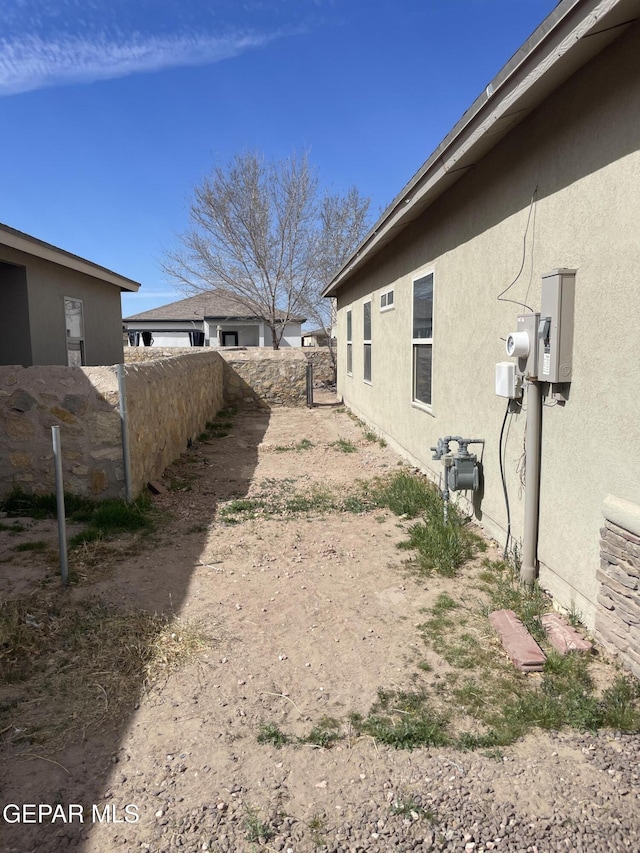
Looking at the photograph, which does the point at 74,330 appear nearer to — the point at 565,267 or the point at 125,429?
the point at 125,429

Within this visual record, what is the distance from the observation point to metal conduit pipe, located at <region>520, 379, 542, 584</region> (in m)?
3.85

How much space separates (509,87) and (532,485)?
2459mm

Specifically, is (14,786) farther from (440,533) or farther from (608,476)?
(440,533)

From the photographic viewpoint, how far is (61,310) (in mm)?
10109

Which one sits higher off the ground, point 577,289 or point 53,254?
point 53,254

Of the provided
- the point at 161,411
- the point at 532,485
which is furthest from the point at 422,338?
the point at 532,485

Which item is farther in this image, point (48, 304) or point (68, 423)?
point (48, 304)

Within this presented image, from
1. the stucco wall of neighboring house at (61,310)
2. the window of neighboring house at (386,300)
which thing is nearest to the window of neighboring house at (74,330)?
the stucco wall of neighboring house at (61,310)

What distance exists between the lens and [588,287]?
10.7 feet

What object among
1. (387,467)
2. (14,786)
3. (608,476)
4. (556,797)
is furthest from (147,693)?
(387,467)

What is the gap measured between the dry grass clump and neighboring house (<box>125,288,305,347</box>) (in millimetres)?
28846

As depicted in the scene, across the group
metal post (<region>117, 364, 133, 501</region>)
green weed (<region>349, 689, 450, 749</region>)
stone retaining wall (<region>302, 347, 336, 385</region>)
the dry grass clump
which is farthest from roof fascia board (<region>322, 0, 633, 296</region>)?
stone retaining wall (<region>302, 347, 336, 385</region>)

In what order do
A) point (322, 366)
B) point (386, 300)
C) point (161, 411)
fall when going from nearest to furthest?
point (161, 411) < point (386, 300) < point (322, 366)

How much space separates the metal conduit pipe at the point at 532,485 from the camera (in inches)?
152
